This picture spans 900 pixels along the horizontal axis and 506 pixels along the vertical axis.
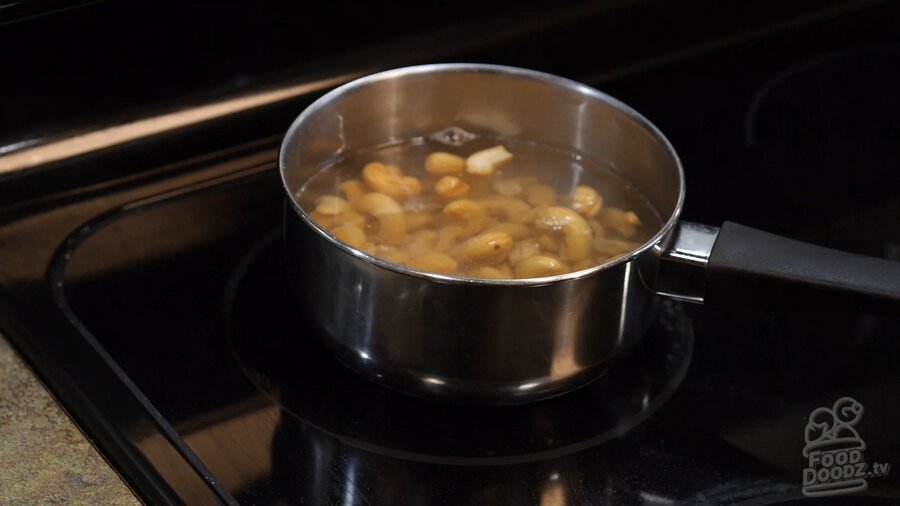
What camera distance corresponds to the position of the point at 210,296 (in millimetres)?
725

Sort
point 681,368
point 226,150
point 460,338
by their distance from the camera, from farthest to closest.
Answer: point 226,150 → point 681,368 → point 460,338


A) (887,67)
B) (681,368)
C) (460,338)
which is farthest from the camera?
(887,67)

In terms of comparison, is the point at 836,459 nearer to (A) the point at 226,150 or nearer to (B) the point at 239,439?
(B) the point at 239,439

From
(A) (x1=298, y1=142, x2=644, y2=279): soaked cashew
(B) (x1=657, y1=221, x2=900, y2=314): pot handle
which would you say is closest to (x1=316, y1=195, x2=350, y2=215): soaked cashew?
(A) (x1=298, y1=142, x2=644, y2=279): soaked cashew

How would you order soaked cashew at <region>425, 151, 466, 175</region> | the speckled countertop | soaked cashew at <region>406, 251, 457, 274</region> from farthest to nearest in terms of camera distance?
soaked cashew at <region>425, 151, 466, 175</region> < soaked cashew at <region>406, 251, 457, 274</region> < the speckled countertop

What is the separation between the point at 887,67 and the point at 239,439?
76cm

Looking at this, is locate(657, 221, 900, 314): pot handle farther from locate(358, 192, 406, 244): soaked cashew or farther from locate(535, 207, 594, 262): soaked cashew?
locate(358, 192, 406, 244): soaked cashew

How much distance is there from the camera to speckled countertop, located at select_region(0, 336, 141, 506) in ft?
1.81

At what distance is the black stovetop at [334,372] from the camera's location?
61 cm

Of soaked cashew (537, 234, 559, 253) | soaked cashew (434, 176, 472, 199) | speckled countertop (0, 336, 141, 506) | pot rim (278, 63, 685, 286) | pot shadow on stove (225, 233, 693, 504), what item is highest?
pot rim (278, 63, 685, 286)

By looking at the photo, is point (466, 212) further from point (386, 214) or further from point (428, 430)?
point (428, 430)

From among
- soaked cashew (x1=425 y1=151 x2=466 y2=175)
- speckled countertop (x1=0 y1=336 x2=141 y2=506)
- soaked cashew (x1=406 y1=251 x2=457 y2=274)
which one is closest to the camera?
speckled countertop (x1=0 y1=336 x2=141 y2=506)

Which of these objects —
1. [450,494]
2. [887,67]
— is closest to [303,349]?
[450,494]

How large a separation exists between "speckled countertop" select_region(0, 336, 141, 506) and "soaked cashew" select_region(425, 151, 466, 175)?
11.9 inches
